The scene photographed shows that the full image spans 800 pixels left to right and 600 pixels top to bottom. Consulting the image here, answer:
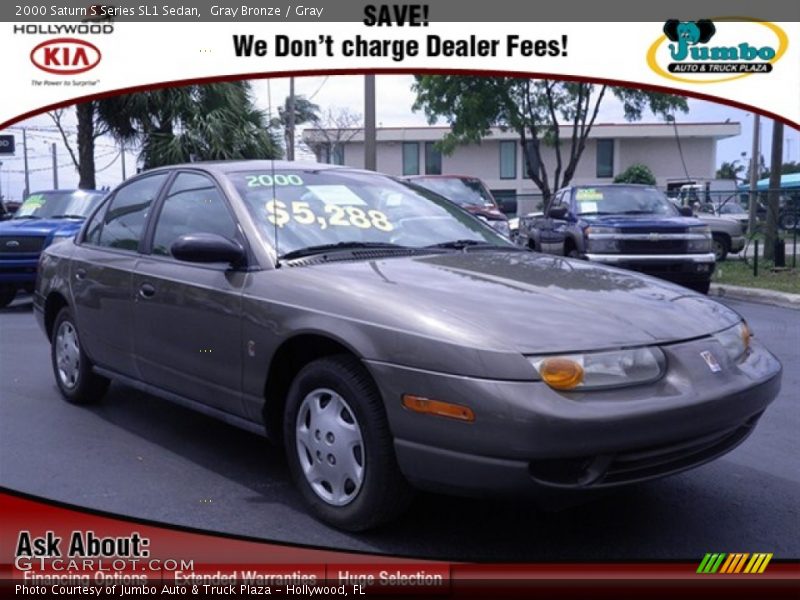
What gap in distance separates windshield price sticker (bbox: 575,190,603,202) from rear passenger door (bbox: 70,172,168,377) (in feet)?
26.1

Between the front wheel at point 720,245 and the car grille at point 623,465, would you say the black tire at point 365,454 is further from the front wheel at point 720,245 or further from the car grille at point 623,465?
the front wheel at point 720,245

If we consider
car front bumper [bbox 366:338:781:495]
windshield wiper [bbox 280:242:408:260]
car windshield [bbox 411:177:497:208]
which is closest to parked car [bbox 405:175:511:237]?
car windshield [bbox 411:177:497:208]

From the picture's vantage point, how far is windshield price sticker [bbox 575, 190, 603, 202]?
39.7 ft

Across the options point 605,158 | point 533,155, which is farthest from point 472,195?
point 533,155

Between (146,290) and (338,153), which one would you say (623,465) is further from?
(338,153)

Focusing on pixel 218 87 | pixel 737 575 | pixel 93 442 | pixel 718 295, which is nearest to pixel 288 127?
pixel 218 87

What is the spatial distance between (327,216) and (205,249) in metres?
0.63

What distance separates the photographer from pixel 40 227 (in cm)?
1065

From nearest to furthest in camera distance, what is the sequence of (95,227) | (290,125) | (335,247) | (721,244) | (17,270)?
(335,247), (290,125), (95,227), (17,270), (721,244)

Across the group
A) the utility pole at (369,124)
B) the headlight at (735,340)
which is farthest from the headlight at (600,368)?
the utility pole at (369,124)

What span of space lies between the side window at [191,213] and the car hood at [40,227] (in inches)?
240

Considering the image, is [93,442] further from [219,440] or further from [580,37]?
[580,37]

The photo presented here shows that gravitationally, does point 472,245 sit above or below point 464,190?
below

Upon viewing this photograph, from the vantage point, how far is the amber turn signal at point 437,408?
296 cm
